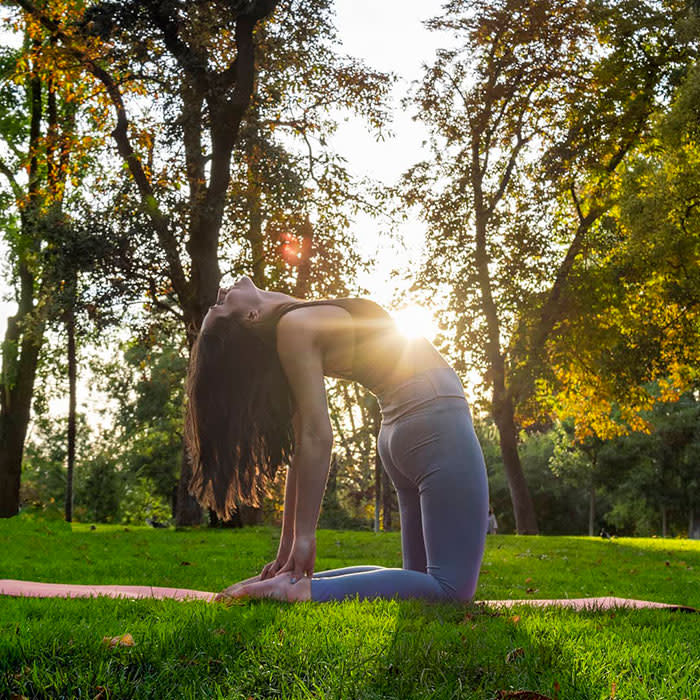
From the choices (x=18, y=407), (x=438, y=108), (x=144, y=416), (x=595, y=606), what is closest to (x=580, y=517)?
(x=144, y=416)

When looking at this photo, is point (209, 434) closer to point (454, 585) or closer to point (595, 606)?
point (454, 585)

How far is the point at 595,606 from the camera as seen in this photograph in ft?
15.7

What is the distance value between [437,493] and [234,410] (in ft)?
4.68

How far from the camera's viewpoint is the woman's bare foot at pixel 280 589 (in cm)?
397

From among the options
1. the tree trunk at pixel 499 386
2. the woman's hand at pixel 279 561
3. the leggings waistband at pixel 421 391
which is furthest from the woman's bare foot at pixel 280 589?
the tree trunk at pixel 499 386

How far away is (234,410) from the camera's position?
478 centimetres

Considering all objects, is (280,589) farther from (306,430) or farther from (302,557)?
A: (306,430)

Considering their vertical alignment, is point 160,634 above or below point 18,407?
below

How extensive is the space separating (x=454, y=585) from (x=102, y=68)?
16.2 metres

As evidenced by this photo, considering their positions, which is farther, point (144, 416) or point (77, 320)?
point (144, 416)

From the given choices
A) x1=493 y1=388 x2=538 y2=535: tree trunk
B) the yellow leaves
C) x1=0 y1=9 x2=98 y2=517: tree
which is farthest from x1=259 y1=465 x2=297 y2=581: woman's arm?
x1=493 y1=388 x2=538 y2=535: tree trunk

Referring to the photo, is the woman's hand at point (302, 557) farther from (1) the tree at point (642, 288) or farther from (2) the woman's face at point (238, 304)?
(1) the tree at point (642, 288)

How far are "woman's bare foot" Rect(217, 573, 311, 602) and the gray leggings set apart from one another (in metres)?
0.06

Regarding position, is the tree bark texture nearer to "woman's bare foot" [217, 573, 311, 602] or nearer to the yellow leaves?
"woman's bare foot" [217, 573, 311, 602]
